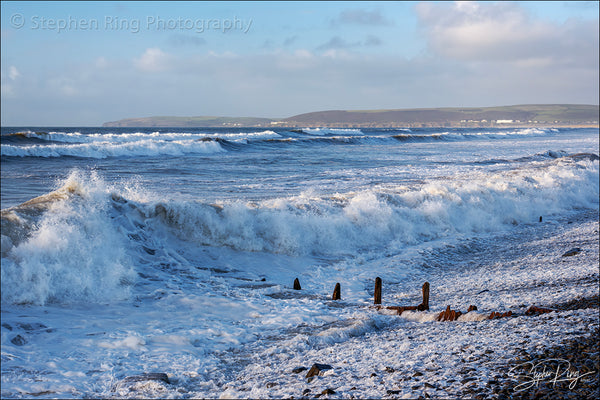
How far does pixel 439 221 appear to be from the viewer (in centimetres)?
1297

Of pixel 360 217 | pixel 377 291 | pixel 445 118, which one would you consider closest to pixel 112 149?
pixel 360 217

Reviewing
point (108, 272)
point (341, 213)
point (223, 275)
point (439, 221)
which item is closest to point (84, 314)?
point (108, 272)

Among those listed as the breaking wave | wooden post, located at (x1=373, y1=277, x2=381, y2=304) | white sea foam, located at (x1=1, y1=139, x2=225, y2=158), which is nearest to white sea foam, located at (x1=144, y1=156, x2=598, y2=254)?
the breaking wave

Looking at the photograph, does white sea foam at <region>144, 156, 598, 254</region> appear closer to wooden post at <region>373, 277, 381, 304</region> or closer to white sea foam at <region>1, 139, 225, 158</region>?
wooden post at <region>373, 277, 381, 304</region>

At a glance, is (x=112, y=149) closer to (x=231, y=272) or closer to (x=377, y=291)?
(x=231, y=272)

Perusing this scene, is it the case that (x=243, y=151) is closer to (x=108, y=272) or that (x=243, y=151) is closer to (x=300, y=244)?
(x=300, y=244)

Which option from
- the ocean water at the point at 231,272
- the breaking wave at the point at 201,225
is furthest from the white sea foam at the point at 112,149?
the breaking wave at the point at 201,225

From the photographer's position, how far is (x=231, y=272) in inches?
332

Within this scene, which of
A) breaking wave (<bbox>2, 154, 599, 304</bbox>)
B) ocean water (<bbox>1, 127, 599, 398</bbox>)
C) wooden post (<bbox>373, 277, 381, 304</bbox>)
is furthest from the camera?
wooden post (<bbox>373, 277, 381, 304</bbox>)

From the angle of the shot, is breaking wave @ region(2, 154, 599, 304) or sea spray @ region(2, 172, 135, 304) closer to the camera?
sea spray @ region(2, 172, 135, 304)

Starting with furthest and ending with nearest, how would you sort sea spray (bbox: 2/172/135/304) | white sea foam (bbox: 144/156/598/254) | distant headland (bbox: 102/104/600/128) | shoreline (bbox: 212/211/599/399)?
distant headland (bbox: 102/104/600/128) → white sea foam (bbox: 144/156/598/254) → sea spray (bbox: 2/172/135/304) → shoreline (bbox: 212/211/599/399)

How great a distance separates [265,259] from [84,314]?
13.8 ft

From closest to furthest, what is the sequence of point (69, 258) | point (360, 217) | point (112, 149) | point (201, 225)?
point (69, 258) < point (201, 225) < point (360, 217) < point (112, 149)

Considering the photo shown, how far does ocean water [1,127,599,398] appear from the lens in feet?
15.0
